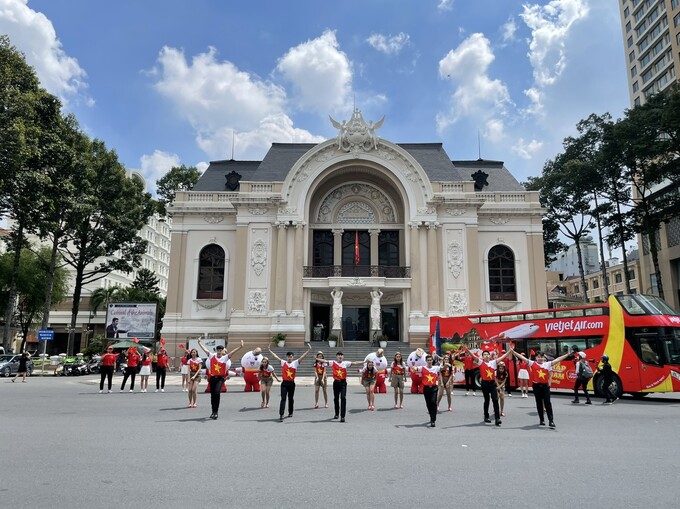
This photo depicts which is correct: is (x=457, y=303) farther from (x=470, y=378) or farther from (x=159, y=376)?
(x=159, y=376)

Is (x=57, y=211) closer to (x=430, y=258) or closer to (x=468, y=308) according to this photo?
(x=430, y=258)

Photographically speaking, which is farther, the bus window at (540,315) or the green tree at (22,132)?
the green tree at (22,132)

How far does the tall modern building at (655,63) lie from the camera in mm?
43906

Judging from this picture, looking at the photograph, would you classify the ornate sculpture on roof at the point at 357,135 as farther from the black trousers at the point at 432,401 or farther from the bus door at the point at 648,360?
the black trousers at the point at 432,401

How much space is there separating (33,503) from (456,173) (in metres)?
33.8

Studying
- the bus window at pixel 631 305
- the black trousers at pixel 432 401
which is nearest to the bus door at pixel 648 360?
the bus window at pixel 631 305

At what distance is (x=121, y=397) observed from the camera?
16484mm

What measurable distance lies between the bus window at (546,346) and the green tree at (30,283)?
4025 cm

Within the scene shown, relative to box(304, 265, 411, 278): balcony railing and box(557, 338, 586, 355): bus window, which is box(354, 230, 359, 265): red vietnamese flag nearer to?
box(304, 265, 411, 278): balcony railing

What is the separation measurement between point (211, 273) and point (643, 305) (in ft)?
88.1

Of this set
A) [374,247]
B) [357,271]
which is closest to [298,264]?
[357,271]

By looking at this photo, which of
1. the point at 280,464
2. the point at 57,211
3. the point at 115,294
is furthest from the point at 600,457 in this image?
the point at 115,294

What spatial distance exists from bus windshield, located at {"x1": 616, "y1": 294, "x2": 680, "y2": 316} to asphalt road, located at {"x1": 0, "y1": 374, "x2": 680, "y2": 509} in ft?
15.5

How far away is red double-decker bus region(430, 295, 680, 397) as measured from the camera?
16.3m
